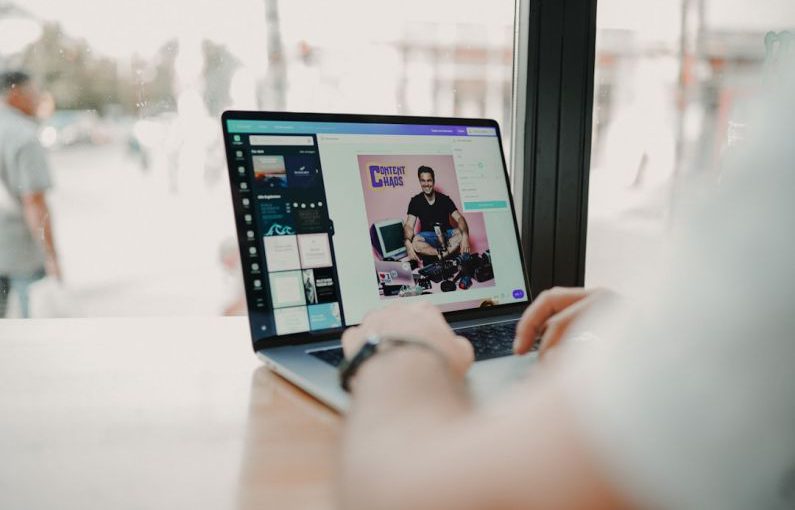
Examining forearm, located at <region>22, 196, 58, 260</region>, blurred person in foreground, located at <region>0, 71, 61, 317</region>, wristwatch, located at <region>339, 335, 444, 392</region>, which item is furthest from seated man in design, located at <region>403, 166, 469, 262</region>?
forearm, located at <region>22, 196, 58, 260</region>

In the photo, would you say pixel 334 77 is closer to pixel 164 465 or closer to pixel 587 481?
pixel 164 465

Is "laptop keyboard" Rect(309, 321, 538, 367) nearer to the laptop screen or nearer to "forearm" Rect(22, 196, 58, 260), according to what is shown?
the laptop screen

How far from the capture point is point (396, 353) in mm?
521

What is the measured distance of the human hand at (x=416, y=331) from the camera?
0.58m

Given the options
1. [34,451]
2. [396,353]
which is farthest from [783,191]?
[34,451]

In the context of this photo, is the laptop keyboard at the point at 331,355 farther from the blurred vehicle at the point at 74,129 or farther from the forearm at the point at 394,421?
the blurred vehicle at the point at 74,129

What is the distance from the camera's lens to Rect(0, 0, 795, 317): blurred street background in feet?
4.29

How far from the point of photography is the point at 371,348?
1.84 feet

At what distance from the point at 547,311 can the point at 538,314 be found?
14 mm

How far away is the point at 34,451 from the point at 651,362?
0.56m

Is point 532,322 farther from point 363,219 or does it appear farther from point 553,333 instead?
point 363,219

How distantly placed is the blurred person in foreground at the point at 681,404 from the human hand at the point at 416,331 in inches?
7.0

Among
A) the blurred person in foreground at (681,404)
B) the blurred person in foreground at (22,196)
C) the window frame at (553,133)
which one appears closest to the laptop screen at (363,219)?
the window frame at (553,133)

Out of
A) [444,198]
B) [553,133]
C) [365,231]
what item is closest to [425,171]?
[444,198]
